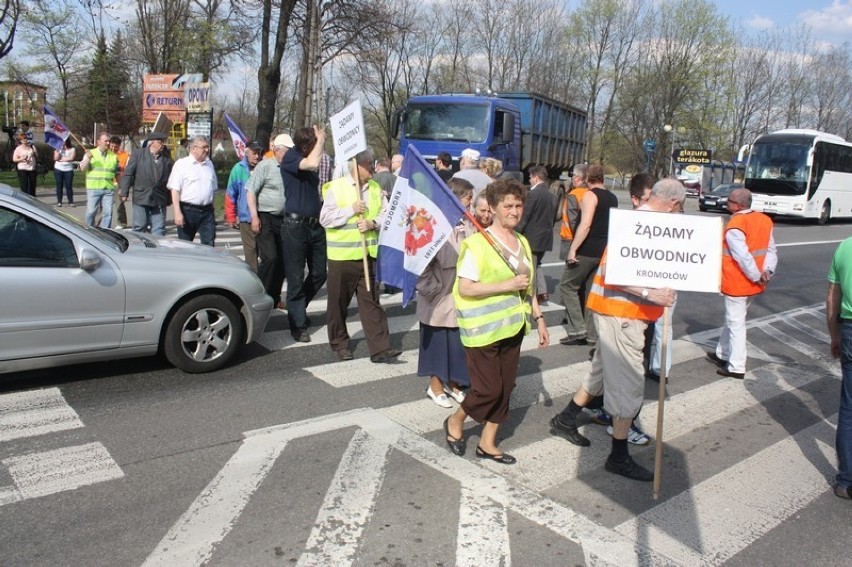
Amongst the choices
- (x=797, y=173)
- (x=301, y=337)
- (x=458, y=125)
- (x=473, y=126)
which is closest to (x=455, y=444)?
(x=301, y=337)

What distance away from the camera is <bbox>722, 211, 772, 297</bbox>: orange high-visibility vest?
6.37 metres

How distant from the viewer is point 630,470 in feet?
14.2

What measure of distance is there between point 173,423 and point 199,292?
4.45ft

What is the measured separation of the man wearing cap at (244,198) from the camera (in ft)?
29.1

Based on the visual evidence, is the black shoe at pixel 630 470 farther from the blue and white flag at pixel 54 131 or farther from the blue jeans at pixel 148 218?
the blue and white flag at pixel 54 131

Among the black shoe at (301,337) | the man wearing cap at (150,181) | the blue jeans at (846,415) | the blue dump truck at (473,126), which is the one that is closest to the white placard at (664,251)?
the blue jeans at (846,415)

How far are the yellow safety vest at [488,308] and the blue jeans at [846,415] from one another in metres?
1.88

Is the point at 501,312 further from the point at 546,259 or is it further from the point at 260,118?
the point at 260,118

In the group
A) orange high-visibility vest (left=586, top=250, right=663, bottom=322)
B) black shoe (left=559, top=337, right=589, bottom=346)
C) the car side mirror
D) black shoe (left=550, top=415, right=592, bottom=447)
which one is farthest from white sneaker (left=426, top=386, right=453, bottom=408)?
the car side mirror

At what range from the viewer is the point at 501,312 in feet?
13.7

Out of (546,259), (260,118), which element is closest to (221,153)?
(260,118)

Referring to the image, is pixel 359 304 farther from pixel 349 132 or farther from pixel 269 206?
pixel 269 206

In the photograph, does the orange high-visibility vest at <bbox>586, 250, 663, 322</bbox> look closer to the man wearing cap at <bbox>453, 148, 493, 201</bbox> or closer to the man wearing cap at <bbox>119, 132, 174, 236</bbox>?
the man wearing cap at <bbox>453, 148, 493, 201</bbox>

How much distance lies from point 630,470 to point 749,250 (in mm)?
3057
